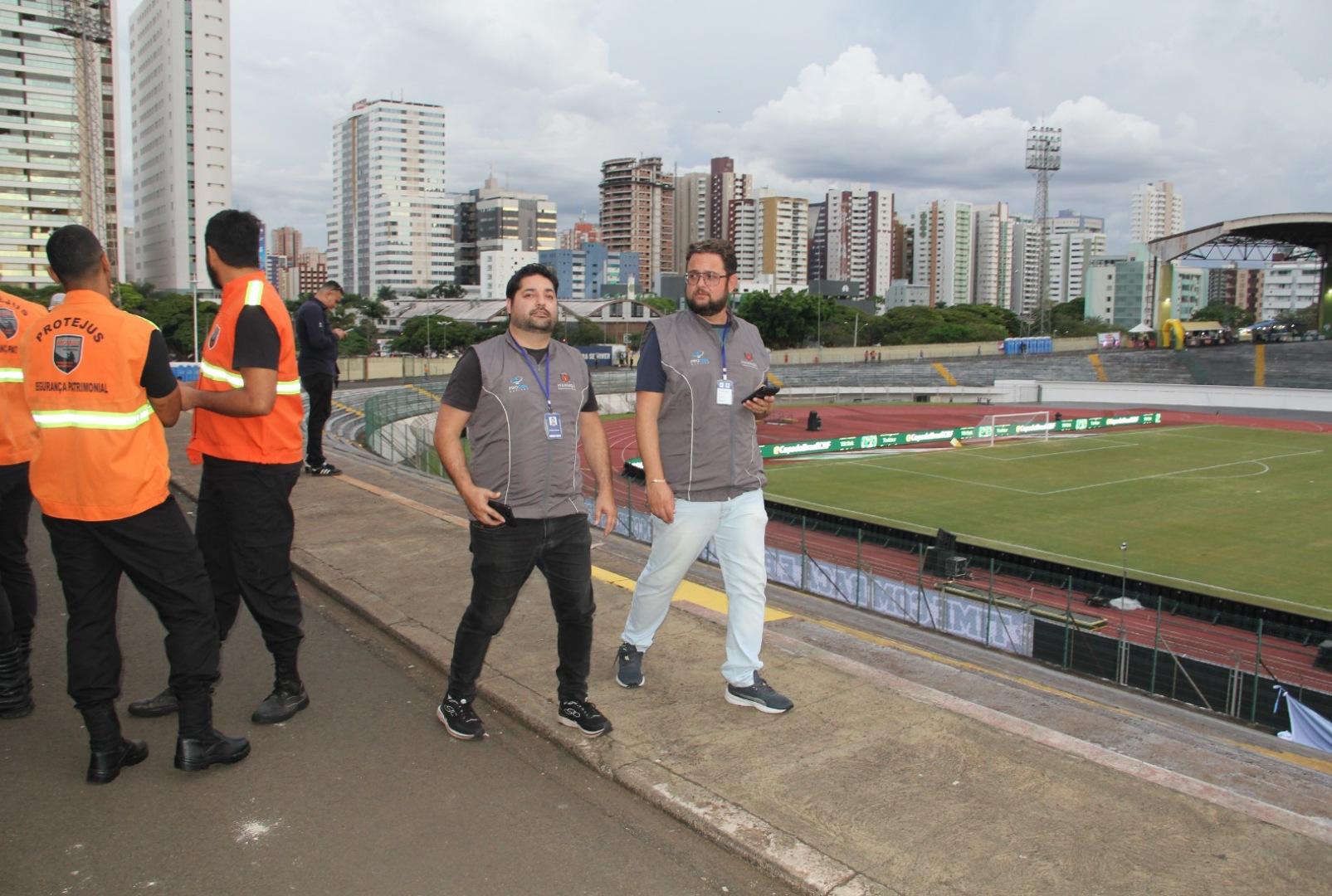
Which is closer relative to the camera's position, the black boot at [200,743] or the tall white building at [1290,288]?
the black boot at [200,743]

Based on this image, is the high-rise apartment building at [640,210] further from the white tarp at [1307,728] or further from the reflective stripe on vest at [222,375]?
the reflective stripe on vest at [222,375]

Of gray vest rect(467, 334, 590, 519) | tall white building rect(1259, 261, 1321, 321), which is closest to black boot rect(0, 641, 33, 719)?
gray vest rect(467, 334, 590, 519)

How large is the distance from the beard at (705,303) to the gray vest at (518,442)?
714 millimetres

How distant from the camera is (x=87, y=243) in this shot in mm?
3658

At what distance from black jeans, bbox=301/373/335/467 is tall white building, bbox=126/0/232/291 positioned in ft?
313

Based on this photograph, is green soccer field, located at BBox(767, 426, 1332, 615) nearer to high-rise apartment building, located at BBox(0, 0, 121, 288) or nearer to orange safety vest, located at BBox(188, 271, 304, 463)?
orange safety vest, located at BBox(188, 271, 304, 463)

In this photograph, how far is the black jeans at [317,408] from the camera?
9.73 metres

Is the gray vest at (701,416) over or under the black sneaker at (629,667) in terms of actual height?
over

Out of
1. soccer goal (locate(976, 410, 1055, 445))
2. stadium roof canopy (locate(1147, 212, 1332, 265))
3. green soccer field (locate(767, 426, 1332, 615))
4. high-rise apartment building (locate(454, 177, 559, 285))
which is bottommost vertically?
green soccer field (locate(767, 426, 1332, 615))

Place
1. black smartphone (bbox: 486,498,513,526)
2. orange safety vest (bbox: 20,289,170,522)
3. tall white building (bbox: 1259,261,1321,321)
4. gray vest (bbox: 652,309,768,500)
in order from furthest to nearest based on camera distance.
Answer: tall white building (bbox: 1259,261,1321,321) < gray vest (bbox: 652,309,768,500) < black smartphone (bbox: 486,498,513,526) < orange safety vest (bbox: 20,289,170,522)

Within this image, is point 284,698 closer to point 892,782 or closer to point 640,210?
point 892,782

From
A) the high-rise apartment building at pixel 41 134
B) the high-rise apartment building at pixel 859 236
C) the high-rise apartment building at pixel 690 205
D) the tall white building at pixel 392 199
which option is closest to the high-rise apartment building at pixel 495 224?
the tall white building at pixel 392 199

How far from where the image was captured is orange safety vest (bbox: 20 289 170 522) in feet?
11.3

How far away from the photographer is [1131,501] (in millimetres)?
27141
